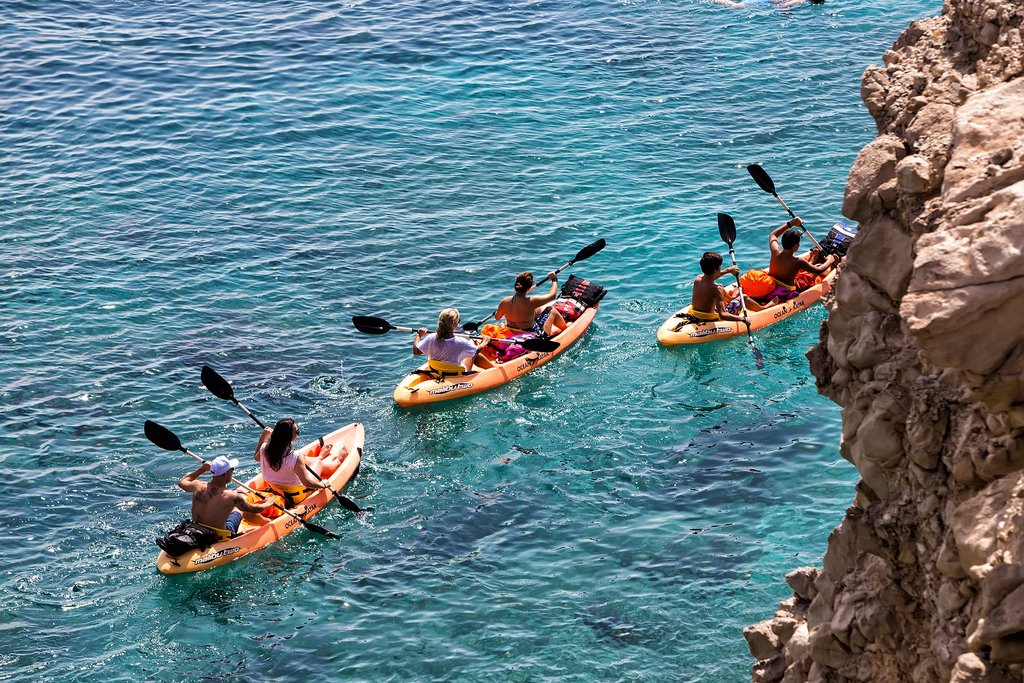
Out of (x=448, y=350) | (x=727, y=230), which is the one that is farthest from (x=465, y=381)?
(x=727, y=230)

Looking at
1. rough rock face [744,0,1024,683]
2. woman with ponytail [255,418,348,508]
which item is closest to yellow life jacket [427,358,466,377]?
woman with ponytail [255,418,348,508]

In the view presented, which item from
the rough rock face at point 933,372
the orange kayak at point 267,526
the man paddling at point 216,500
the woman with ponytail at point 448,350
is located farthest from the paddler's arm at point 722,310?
the rough rock face at point 933,372

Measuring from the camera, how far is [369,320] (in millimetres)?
17969

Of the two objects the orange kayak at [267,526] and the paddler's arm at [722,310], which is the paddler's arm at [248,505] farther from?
the paddler's arm at [722,310]

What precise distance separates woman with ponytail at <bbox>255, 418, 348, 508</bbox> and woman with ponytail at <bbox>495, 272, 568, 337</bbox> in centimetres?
452

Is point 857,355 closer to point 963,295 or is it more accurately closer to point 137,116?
point 963,295

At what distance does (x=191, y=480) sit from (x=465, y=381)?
182 inches

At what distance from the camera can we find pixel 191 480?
14273mm

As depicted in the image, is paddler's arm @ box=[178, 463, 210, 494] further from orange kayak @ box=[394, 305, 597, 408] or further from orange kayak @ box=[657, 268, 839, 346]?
orange kayak @ box=[657, 268, 839, 346]

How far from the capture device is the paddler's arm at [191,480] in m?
14.1

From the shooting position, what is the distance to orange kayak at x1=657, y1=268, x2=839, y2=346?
1844 cm

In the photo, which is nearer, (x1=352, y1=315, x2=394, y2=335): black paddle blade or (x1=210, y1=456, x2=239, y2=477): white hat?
(x1=210, y1=456, x2=239, y2=477): white hat

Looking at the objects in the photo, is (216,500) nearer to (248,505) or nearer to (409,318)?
(248,505)

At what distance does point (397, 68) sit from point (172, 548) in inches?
797
